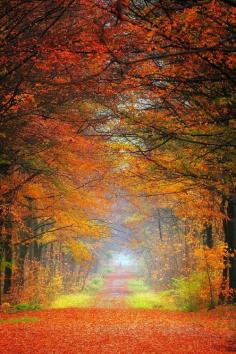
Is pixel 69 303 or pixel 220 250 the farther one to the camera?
pixel 69 303

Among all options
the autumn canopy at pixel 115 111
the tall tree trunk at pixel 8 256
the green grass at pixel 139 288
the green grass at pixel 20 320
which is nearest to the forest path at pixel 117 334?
the green grass at pixel 20 320

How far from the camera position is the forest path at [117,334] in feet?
32.1

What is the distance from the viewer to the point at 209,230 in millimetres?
20984

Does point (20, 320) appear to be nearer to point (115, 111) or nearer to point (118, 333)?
point (118, 333)

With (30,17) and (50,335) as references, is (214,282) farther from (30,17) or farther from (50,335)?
(30,17)

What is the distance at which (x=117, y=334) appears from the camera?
1200 centimetres

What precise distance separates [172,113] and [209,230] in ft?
32.9

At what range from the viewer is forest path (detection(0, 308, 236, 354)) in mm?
9797

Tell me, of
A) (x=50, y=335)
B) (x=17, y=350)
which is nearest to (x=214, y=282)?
(x=50, y=335)

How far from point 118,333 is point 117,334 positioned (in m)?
0.20

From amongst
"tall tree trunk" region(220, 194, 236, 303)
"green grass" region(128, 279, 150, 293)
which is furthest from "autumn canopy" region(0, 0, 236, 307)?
"green grass" region(128, 279, 150, 293)

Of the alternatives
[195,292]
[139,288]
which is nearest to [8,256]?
[195,292]

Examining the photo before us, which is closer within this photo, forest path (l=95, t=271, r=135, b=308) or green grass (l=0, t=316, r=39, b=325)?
green grass (l=0, t=316, r=39, b=325)

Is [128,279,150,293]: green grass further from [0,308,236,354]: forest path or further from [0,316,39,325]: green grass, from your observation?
[0,316,39,325]: green grass
